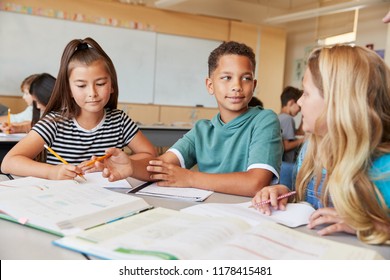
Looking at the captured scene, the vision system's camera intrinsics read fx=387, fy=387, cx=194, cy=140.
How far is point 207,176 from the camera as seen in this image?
1236mm

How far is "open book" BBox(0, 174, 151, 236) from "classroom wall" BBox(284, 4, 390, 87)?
5.42 metres

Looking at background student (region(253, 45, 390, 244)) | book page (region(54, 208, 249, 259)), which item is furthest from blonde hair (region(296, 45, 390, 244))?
book page (region(54, 208, 249, 259))

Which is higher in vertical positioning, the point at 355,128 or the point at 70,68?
the point at 70,68

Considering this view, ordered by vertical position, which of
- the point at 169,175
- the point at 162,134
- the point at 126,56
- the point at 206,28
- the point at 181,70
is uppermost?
the point at 206,28

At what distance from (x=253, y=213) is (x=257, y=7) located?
6463mm

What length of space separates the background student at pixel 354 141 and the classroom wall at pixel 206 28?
514cm

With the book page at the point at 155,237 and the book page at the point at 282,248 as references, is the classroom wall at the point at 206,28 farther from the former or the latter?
the book page at the point at 282,248

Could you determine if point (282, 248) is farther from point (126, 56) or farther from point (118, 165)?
point (126, 56)

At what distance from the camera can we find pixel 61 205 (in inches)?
34.0

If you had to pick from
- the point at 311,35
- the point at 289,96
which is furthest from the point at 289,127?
the point at 311,35

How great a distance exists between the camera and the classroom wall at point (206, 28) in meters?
5.50

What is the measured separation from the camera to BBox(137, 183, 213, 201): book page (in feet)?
3.57

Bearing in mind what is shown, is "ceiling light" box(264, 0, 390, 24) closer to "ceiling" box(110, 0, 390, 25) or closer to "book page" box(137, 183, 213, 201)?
"ceiling" box(110, 0, 390, 25)
